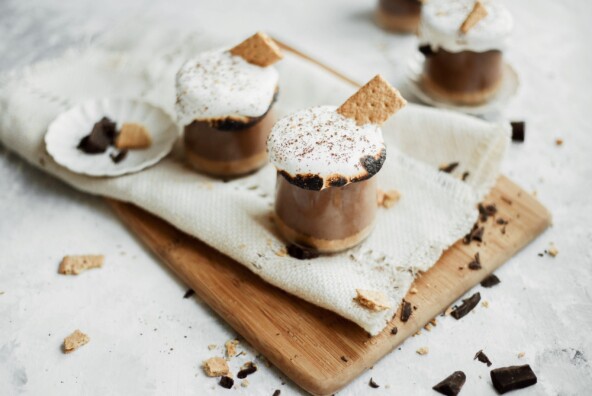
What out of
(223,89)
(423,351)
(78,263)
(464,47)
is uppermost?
(464,47)

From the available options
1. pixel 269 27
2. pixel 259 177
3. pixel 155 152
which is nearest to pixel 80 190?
pixel 155 152

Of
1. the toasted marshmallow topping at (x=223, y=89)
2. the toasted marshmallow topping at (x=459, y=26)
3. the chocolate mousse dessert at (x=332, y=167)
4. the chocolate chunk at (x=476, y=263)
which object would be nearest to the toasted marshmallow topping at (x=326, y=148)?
the chocolate mousse dessert at (x=332, y=167)

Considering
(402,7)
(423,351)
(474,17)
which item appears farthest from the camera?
(402,7)

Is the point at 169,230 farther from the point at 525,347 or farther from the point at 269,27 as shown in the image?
the point at 269,27

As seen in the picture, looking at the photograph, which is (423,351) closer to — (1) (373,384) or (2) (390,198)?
(1) (373,384)

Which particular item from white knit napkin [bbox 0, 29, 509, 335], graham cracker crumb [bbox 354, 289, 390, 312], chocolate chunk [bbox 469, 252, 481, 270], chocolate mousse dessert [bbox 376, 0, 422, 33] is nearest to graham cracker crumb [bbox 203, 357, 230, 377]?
white knit napkin [bbox 0, 29, 509, 335]

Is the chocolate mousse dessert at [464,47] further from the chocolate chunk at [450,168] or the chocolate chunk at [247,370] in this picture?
the chocolate chunk at [247,370]

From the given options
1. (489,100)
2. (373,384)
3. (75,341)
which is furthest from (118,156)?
(489,100)
